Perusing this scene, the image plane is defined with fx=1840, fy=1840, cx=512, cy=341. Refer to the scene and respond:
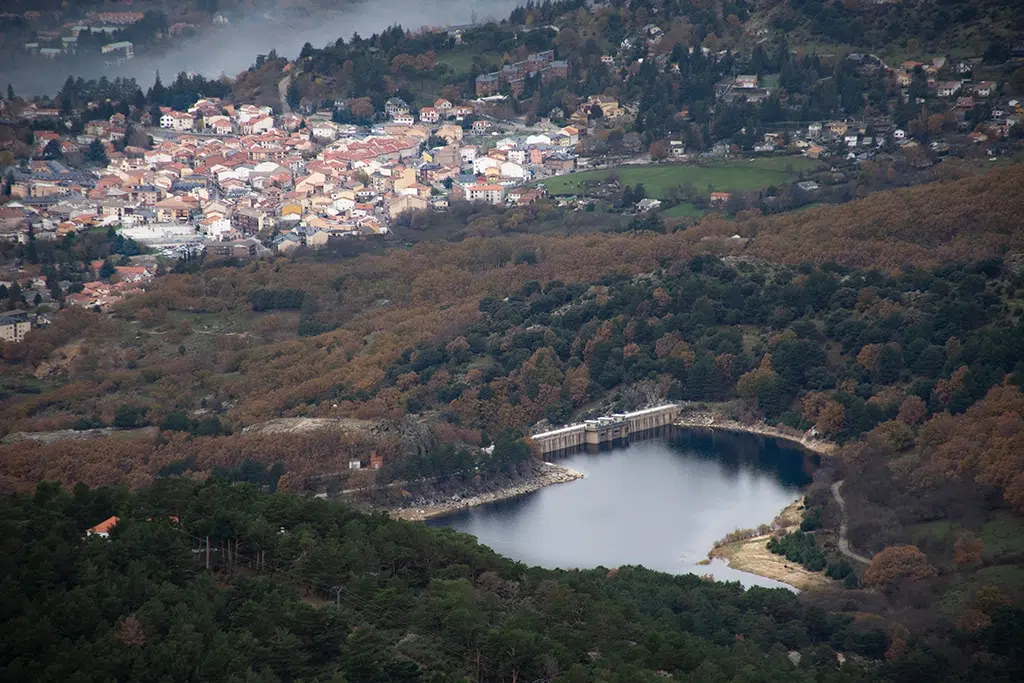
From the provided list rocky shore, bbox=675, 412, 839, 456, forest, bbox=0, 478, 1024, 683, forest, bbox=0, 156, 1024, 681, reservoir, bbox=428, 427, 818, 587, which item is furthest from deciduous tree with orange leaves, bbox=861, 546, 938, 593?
rocky shore, bbox=675, 412, 839, 456

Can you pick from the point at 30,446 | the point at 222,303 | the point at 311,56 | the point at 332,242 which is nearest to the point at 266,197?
the point at 332,242

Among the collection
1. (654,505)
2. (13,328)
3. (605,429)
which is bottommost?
(654,505)

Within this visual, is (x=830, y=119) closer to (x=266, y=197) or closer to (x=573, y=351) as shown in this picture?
(x=266, y=197)

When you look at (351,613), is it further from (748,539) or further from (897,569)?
(748,539)

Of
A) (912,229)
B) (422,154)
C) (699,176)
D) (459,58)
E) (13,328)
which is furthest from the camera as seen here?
(459,58)

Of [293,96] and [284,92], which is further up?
[284,92]

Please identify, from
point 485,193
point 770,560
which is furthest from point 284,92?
point 770,560

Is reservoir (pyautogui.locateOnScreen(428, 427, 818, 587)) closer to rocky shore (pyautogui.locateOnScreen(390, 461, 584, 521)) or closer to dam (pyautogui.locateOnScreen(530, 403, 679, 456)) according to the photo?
rocky shore (pyautogui.locateOnScreen(390, 461, 584, 521))
